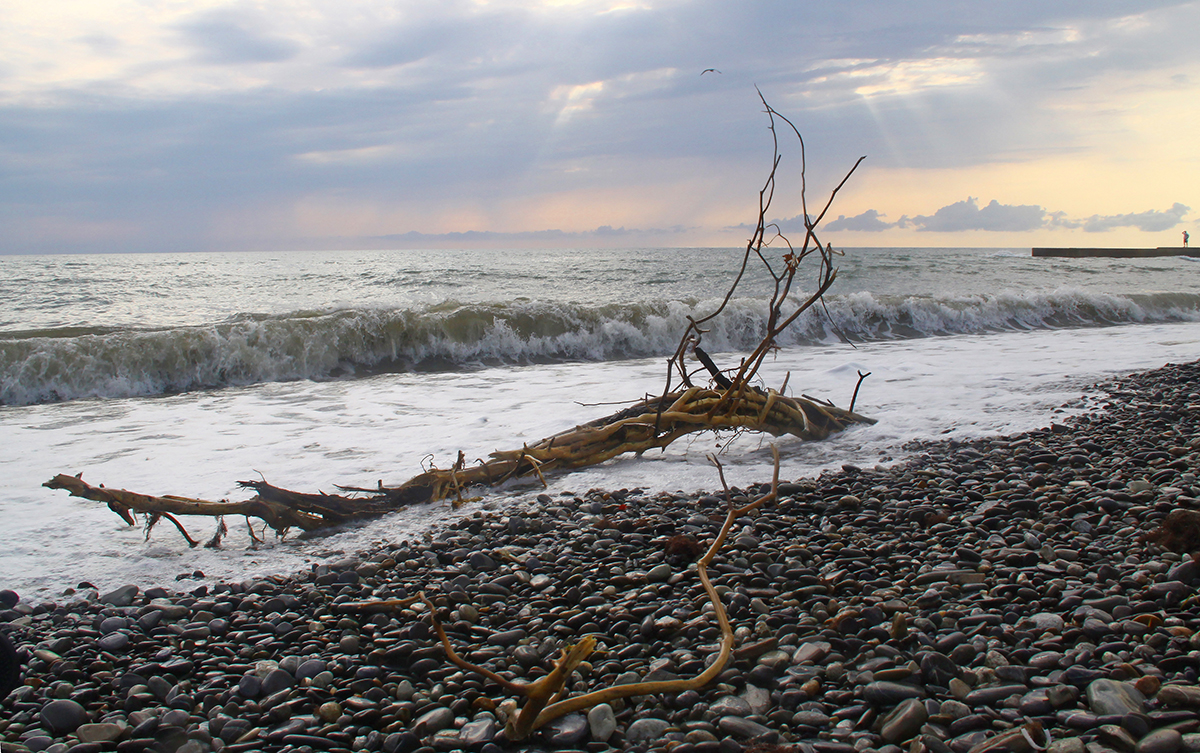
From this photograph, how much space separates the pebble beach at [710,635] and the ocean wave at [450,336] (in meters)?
7.36

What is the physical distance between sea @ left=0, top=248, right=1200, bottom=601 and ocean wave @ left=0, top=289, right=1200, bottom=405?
0.14ft

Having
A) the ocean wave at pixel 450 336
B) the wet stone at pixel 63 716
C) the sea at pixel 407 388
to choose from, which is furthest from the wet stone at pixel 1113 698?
the ocean wave at pixel 450 336

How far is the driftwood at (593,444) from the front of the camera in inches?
136

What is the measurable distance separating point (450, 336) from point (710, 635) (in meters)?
9.47

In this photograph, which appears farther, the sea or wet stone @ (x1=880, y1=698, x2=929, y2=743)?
the sea

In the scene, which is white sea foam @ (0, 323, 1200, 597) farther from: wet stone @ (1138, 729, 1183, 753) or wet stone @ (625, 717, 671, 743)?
wet stone @ (1138, 729, 1183, 753)

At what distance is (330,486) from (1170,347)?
10.3 meters

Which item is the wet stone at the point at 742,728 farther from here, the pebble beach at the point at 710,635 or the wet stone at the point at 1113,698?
the wet stone at the point at 1113,698

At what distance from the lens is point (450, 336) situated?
11.1 m

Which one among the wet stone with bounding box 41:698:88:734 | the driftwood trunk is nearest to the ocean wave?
the driftwood trunk

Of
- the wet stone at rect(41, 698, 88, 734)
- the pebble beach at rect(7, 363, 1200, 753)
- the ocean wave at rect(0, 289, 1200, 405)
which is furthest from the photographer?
the ocean wave at rect(0, 289, 1200, 405)

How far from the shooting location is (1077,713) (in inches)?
63.3

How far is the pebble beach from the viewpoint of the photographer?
1.72 m

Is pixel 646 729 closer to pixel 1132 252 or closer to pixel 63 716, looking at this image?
pixel 63 716
